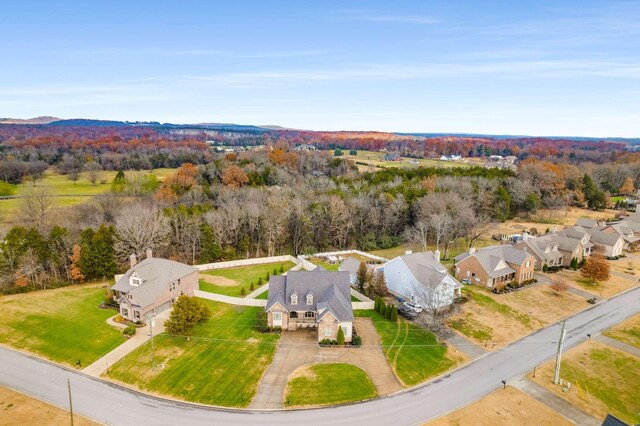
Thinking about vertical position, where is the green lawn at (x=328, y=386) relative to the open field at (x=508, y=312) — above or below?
below

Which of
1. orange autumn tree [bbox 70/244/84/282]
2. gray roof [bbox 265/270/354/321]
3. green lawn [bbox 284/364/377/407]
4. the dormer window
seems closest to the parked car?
gray roof [bbox 265/270/354/321]

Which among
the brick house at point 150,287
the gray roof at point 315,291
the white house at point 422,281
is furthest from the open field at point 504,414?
the brick house at point 150,287

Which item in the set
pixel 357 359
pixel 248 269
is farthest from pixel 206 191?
pixel 357 359

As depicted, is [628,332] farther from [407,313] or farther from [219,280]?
[219,280]

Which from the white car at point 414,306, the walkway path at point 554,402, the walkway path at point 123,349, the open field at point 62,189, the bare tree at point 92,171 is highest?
the bare tree at point 92,171

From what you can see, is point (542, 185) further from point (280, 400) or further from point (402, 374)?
point (280, 400)

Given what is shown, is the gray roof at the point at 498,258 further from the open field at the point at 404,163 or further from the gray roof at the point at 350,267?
the open field at the point at 404,163
